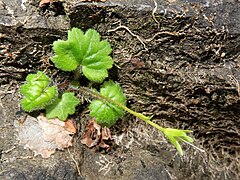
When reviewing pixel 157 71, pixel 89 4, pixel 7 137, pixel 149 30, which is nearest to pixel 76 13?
pixel 89 4

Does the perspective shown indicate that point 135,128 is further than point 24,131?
Yes

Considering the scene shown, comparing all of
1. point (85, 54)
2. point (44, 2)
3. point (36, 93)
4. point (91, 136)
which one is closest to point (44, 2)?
point (44, 2)

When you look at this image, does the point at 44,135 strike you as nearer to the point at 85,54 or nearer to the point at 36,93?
the point at 36,93

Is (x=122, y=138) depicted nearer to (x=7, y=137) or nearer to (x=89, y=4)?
(x=7, y=137)

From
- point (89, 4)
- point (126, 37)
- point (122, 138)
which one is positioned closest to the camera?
point (89, 4)

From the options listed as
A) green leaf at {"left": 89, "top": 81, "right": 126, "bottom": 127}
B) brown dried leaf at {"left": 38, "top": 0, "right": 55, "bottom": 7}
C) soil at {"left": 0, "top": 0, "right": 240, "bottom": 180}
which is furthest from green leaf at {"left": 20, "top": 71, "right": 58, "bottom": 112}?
brown dried leaf at {"left": 38, "top": 0, "right": 55, "bottom": 7}

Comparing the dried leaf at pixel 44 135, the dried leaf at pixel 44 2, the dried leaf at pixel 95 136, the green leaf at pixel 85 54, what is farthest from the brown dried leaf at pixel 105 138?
the dried leaf at pixel 44 2
